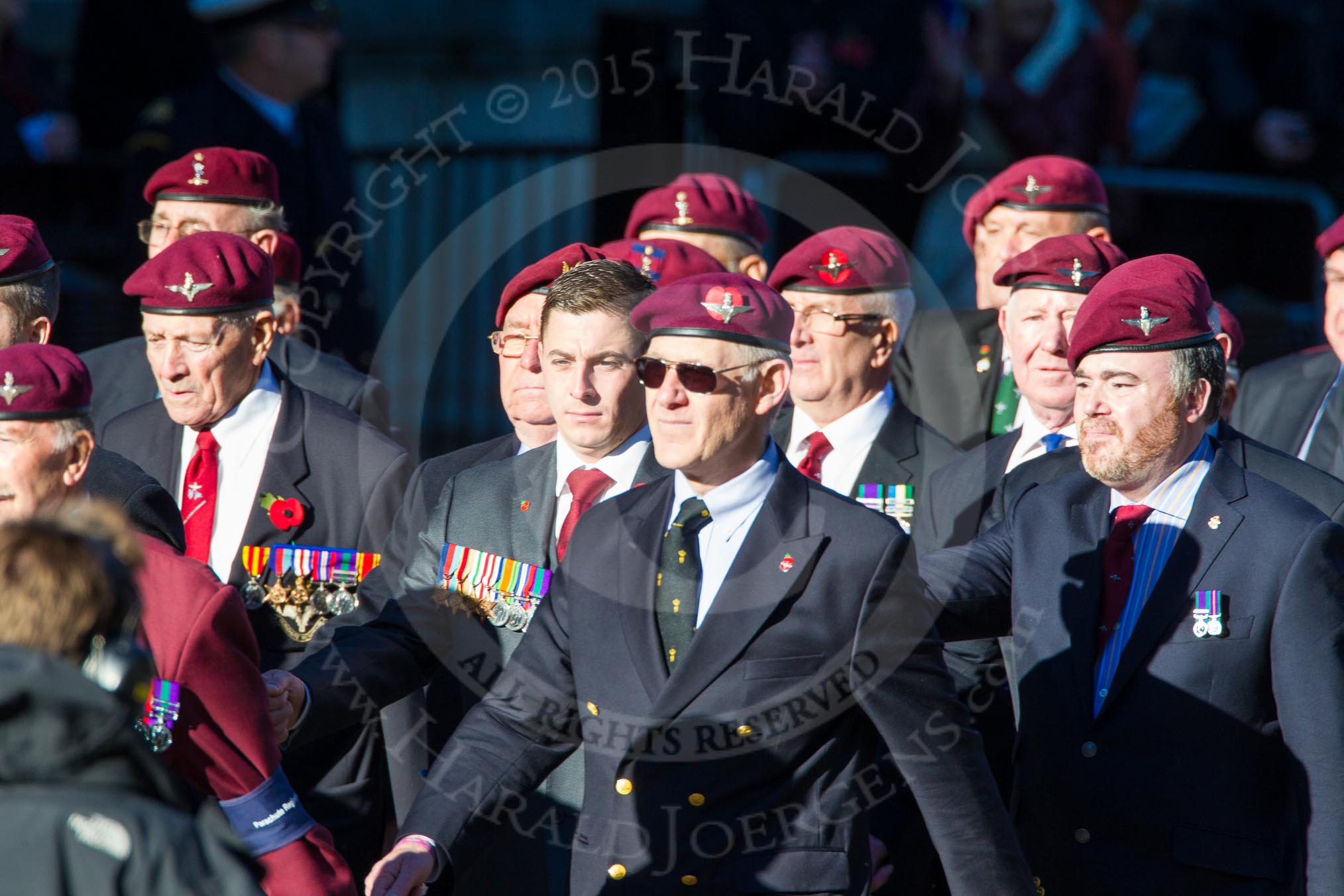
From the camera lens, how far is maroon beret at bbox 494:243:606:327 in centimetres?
503

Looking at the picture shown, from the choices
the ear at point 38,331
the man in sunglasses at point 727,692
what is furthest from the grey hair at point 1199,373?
the ear at point 38,331

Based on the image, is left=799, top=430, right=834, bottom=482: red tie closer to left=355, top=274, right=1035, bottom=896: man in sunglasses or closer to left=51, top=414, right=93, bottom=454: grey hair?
left=355, top=274, right=1035, bottom=896: man in sunglasses

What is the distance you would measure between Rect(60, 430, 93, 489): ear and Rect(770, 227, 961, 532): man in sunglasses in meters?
2.31

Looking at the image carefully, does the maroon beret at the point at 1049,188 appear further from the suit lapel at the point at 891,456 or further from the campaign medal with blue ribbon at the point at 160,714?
the campaign medal with blue ribbon at the point at 160,714

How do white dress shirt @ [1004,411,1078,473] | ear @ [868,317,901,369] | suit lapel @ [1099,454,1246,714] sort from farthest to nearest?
ear @ [868,317,901,369], white dress shirt @ [1004,411,1078,473], suit lapel @ [1099,454,1246,714]

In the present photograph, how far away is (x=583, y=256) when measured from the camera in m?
5.05

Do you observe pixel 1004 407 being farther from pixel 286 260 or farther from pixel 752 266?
pixel 286 260

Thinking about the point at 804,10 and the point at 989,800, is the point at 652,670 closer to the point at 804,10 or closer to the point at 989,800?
the point at 989,800

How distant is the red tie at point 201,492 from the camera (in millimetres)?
5070

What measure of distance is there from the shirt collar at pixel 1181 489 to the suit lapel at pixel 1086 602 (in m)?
0.11

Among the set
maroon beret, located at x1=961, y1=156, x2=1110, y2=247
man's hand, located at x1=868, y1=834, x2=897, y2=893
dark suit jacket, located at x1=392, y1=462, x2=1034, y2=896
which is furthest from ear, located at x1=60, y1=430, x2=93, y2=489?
maroon beret, located at x1=961, y1=156, x2=1110, y2=247

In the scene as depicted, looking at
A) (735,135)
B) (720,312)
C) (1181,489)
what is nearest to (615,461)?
(720,312)

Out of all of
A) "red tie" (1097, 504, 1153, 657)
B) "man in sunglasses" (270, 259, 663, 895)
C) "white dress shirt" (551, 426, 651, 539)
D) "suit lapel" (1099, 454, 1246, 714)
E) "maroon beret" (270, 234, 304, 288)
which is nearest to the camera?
"suit lapel" (1099, 454, 1246, 714)

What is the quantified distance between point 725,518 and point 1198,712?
1.08 meters
